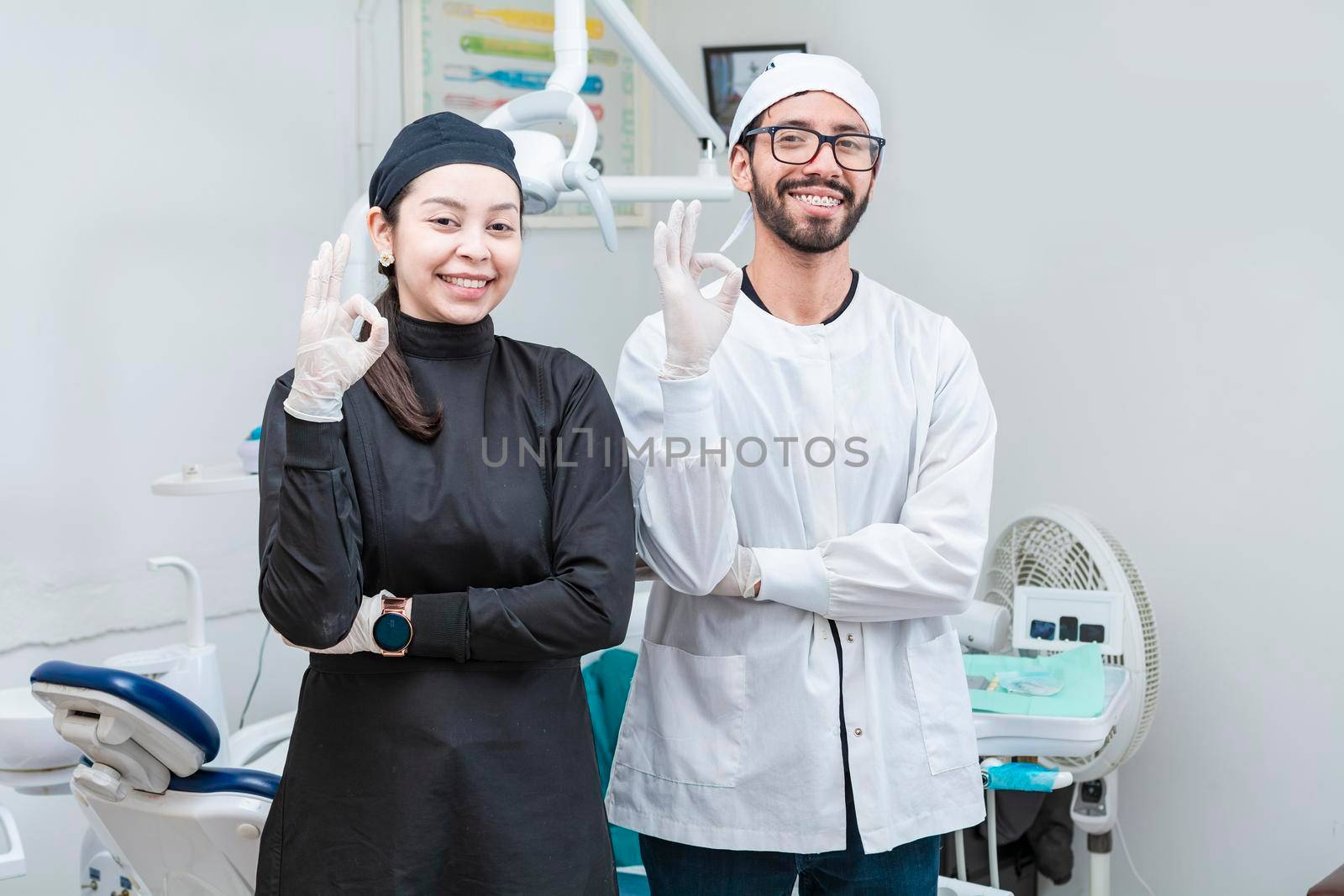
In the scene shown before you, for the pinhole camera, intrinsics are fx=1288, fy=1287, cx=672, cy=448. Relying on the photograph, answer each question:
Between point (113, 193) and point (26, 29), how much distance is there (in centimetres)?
32

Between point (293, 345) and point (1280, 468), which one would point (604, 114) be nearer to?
point (293, 345)

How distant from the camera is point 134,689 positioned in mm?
1409

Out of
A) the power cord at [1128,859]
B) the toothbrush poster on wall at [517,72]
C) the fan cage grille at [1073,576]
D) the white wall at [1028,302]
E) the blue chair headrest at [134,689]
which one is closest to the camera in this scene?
the blue chair headrest at [134,689]

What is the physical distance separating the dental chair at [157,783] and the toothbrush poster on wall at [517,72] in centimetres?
185

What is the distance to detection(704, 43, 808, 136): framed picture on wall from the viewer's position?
3.32 metres

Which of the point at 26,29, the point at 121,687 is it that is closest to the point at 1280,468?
the point at 121,687

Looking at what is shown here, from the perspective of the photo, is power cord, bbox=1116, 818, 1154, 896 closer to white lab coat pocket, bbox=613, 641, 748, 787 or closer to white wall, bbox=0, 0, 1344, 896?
white wall, bbox=0, 0, 1344, 896

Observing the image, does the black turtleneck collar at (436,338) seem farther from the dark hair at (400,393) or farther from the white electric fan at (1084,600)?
the white electric fan at (1084,600)

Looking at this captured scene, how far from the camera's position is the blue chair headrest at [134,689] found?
140cm

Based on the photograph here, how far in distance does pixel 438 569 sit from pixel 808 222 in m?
0.61

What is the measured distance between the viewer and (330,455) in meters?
1.13

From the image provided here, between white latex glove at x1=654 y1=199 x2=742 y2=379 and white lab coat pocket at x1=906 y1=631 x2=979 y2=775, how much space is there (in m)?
0.46

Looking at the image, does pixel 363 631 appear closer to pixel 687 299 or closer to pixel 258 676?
pixel 687 299

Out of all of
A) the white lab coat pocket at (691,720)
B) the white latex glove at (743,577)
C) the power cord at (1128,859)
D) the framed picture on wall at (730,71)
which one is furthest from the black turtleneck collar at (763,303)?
the framed picture on wall at (730,71)
